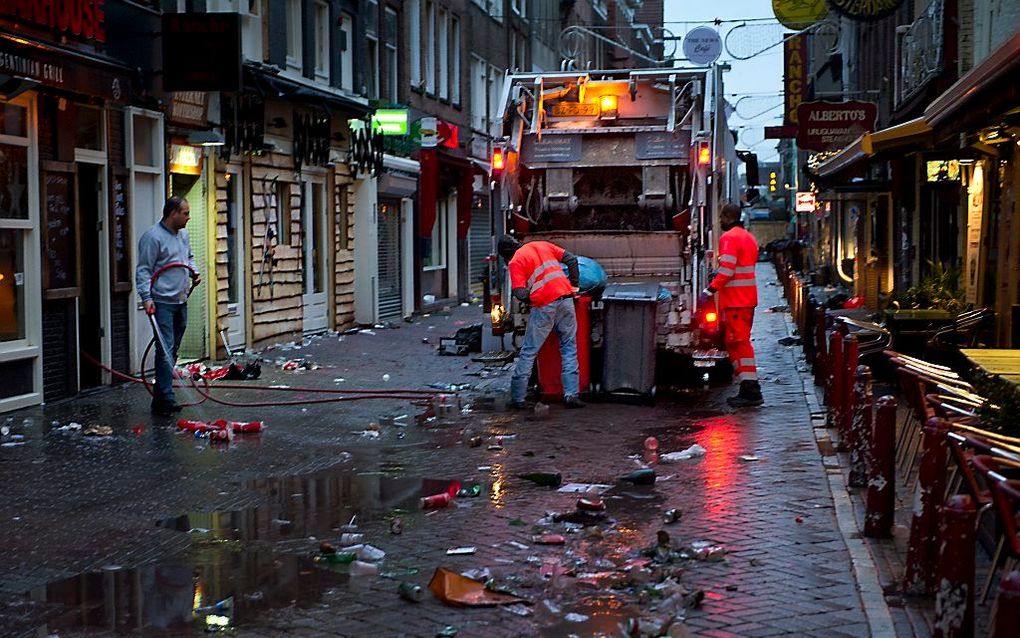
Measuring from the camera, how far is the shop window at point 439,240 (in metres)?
30.1

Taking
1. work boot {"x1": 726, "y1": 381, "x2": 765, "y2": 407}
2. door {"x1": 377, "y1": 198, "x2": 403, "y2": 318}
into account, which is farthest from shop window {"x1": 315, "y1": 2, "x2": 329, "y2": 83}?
work boot {"x1": 726, "y1": 381, "x2": 765, "y2": 407}

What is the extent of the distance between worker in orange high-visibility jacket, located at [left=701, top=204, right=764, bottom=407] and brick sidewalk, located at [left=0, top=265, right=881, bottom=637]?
14.1 inches

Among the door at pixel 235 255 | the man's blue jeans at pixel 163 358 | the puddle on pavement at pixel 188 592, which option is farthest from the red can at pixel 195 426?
the door at pixel 235 255

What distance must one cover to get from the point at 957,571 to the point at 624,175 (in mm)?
10558

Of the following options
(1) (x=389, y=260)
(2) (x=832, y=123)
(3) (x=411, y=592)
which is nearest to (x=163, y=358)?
(3) (x=411, y=592)

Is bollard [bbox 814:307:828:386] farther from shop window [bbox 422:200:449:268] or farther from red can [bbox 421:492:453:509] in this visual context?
shop window [bbox 422:200:449:268]

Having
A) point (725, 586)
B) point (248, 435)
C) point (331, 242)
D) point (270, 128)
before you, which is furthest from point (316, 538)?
point (331, 242)

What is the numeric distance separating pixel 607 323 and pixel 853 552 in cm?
618

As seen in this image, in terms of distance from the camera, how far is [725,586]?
20.0ft

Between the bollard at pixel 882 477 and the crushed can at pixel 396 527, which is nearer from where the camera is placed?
the bollard at pixel 882 477

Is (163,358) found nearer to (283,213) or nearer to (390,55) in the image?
(283,213)

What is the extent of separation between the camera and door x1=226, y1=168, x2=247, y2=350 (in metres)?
18.4

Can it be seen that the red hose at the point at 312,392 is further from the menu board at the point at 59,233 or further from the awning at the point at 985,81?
the awning at the point at 985,81

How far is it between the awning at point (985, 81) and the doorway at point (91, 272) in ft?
26.1
